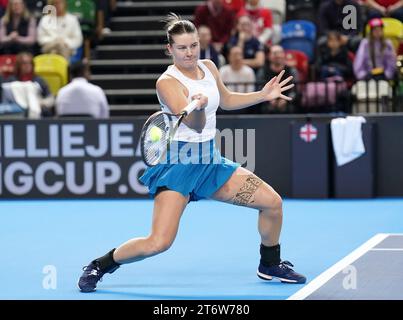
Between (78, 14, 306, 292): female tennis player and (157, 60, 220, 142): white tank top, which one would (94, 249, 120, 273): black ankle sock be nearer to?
(78, 14, 306, 292): female tennis player

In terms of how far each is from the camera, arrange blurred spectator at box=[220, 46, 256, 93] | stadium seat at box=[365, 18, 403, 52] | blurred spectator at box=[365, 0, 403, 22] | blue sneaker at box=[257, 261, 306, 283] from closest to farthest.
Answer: blue sneaker at box=[257, 261, 306, 283] < blurred spectator at box=[220, 46, 256, 93] < stadium seat at box=[365, 18, 403, 52] < blurred spectator at box=[365, 0, 403, 22]

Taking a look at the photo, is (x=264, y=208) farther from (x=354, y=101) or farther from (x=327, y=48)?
(x=327, y=48)

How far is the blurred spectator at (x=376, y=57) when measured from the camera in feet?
44.3

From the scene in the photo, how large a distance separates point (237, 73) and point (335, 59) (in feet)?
4.28

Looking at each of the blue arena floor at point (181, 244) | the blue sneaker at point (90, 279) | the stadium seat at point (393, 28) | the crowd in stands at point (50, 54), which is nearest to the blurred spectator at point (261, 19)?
the stadium seat at point (393, 28)

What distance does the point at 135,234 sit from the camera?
10.1 meters

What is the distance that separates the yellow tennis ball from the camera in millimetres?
A: 6672

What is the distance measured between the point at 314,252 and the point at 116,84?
7.70m

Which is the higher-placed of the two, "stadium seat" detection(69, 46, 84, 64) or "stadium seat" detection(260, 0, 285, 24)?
"stadium seat" detection(260, 0, 285, 24)

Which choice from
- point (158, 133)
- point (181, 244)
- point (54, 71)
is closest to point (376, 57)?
point (54, 71)

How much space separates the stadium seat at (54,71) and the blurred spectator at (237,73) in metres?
2.30

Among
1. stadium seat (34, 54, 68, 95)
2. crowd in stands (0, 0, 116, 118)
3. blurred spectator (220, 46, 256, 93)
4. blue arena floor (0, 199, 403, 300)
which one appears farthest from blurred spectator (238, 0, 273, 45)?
blue arena floor (0, 199, 403, 300)

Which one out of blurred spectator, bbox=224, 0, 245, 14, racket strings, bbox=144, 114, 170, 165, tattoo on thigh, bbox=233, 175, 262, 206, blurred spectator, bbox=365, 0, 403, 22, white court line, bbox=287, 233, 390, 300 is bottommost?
white court line, bbox=287, 233, 390, 300

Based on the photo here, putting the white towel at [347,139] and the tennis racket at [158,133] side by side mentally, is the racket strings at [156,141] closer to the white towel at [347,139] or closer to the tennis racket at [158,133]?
the tennis racket at [158,133]
